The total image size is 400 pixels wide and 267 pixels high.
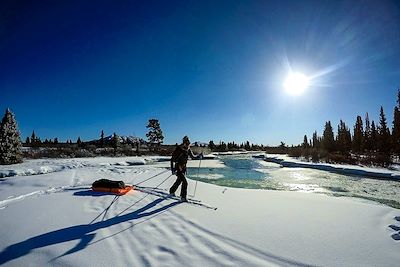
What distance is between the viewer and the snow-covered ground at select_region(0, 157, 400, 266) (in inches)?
139

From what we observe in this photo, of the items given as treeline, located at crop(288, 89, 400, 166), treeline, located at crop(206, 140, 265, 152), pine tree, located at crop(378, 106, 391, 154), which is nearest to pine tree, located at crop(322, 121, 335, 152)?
treeline, located at crop(288, 89, 400, 166)

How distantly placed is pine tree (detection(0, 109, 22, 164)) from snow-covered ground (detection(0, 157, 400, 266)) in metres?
20.2

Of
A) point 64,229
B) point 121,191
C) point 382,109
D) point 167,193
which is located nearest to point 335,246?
point 64,229

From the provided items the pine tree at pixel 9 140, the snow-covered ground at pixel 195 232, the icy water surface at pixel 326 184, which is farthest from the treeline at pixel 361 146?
the pine tree at pixel 9 140

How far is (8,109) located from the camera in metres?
25.5

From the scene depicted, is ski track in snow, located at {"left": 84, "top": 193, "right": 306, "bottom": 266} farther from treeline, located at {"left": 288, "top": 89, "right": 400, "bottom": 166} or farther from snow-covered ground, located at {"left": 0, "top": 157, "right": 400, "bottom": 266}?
treeline, located at {"left": 288, "top": 89, "right": 400, "bottom": 166}

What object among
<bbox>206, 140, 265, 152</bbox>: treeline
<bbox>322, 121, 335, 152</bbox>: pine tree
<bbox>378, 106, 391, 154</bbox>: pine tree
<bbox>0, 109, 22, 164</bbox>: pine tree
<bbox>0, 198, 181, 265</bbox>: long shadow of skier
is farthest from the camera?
<bbox>206, 140, 265, 152</bbox>: treeline

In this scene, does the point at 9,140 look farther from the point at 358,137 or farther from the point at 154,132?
the point at 358,137

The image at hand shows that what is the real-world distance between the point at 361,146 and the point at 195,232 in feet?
205

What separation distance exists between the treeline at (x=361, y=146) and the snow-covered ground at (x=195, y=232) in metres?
28.4

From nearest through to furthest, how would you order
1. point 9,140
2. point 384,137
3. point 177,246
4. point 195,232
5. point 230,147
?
point 177,246 → point 195,232 → point 9,140 → point 384,137 → point 230,147

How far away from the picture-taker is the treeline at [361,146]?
109 feet

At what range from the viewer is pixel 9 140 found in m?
24.0

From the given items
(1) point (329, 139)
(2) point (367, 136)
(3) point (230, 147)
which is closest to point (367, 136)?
(2) point (367, 136)
